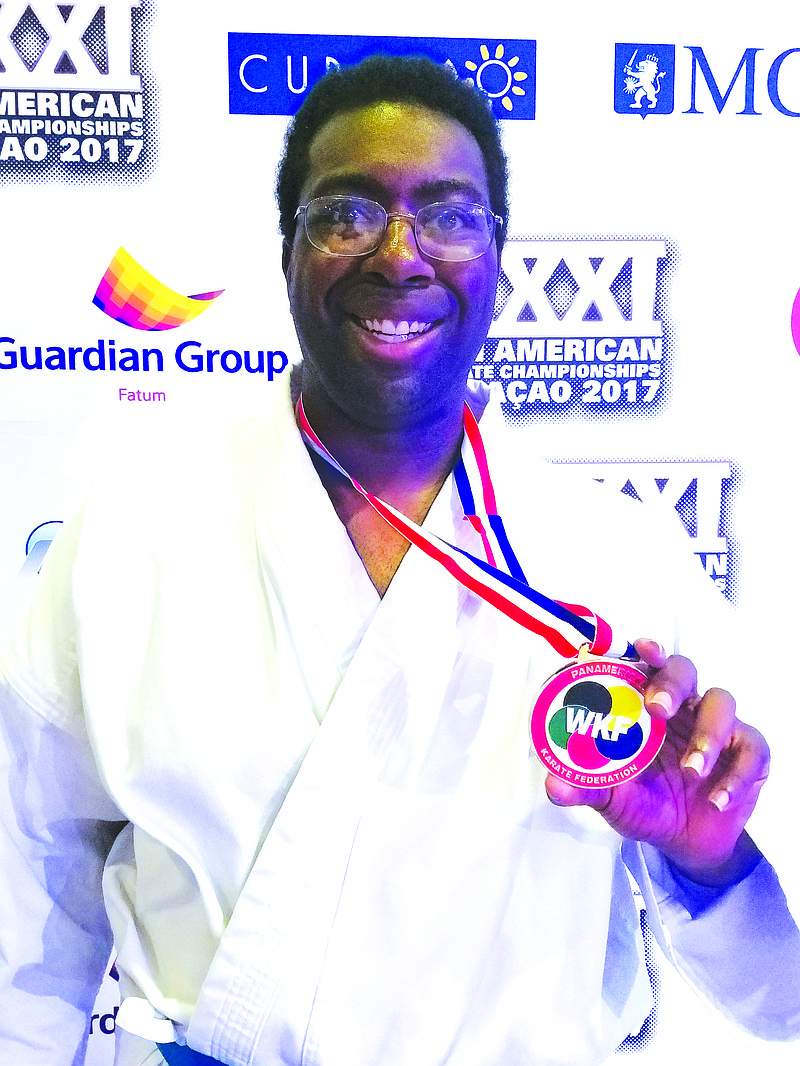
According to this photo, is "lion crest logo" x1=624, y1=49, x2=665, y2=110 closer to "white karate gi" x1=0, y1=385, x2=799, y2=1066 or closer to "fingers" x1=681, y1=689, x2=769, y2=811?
"white karate gi" x1=0, y1=385, x2=799, y2=1066

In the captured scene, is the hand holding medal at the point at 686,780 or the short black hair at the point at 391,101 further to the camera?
the short black hair at the point at 391,101

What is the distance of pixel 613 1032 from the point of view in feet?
3.68

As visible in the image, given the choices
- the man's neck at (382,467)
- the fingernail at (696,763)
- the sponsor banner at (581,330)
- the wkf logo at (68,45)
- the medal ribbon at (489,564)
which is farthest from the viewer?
the sponsor banner at (581,330)

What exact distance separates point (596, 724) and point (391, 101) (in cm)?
74

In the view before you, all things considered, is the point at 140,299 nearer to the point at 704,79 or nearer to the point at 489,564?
the point at 489,564

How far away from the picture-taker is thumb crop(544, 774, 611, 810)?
964mm

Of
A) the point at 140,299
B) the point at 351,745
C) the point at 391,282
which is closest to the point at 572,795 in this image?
the point at 351,745

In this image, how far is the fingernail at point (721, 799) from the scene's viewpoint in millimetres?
968

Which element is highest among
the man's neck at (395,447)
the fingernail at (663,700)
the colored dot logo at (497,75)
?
the colored dot logo at (497,75)

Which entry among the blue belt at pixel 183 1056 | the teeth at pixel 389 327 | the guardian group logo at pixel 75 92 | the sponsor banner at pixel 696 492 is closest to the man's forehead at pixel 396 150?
the teeth at pixel 389 327

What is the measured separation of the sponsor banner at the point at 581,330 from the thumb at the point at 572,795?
2.06 feet

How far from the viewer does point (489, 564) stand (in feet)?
3.55

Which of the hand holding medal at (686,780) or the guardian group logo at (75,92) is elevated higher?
the guardian group logo at (75,92)

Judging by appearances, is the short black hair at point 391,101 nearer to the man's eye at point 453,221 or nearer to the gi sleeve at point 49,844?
the man's eye at point 453,221
